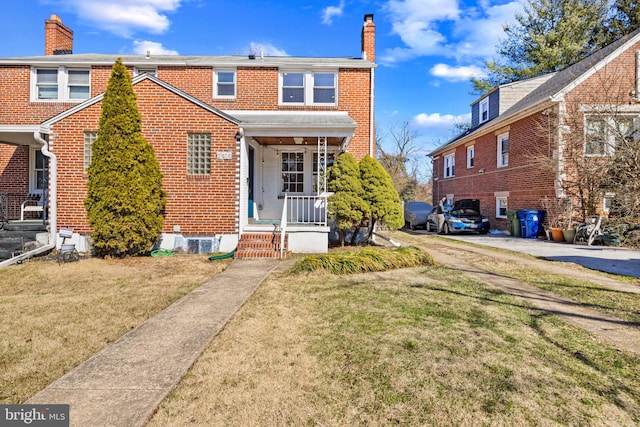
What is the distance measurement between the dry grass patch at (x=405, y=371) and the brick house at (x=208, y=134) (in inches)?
221

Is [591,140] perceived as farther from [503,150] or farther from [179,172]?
[179,172]

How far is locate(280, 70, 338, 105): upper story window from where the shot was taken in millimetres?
13781

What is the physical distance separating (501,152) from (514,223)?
4696mm

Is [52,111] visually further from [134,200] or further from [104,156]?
[134,200]

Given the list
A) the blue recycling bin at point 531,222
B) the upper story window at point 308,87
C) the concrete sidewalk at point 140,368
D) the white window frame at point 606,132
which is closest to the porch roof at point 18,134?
the upper story window at point 308,87

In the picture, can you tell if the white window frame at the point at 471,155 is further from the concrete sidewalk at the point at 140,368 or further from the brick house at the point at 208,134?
the concrete sidewalk at the point at 140,368

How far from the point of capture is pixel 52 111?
13883mm

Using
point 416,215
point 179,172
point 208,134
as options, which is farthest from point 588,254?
point 179,172

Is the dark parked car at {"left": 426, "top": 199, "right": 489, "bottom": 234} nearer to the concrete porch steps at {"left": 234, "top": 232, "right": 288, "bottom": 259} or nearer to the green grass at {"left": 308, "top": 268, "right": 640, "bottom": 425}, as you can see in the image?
the concrete porch steps at {"left": 234, "top": 232, "right": 288, "bottom": 259}

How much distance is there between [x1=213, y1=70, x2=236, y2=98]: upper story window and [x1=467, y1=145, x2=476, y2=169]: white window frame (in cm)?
1503

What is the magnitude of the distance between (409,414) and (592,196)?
49.0 feet

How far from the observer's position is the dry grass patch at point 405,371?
258 cm

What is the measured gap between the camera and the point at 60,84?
14.0m

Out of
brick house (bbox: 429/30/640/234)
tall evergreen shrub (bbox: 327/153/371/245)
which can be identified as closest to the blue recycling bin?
brick house (bbox: 429/30/640/234)
